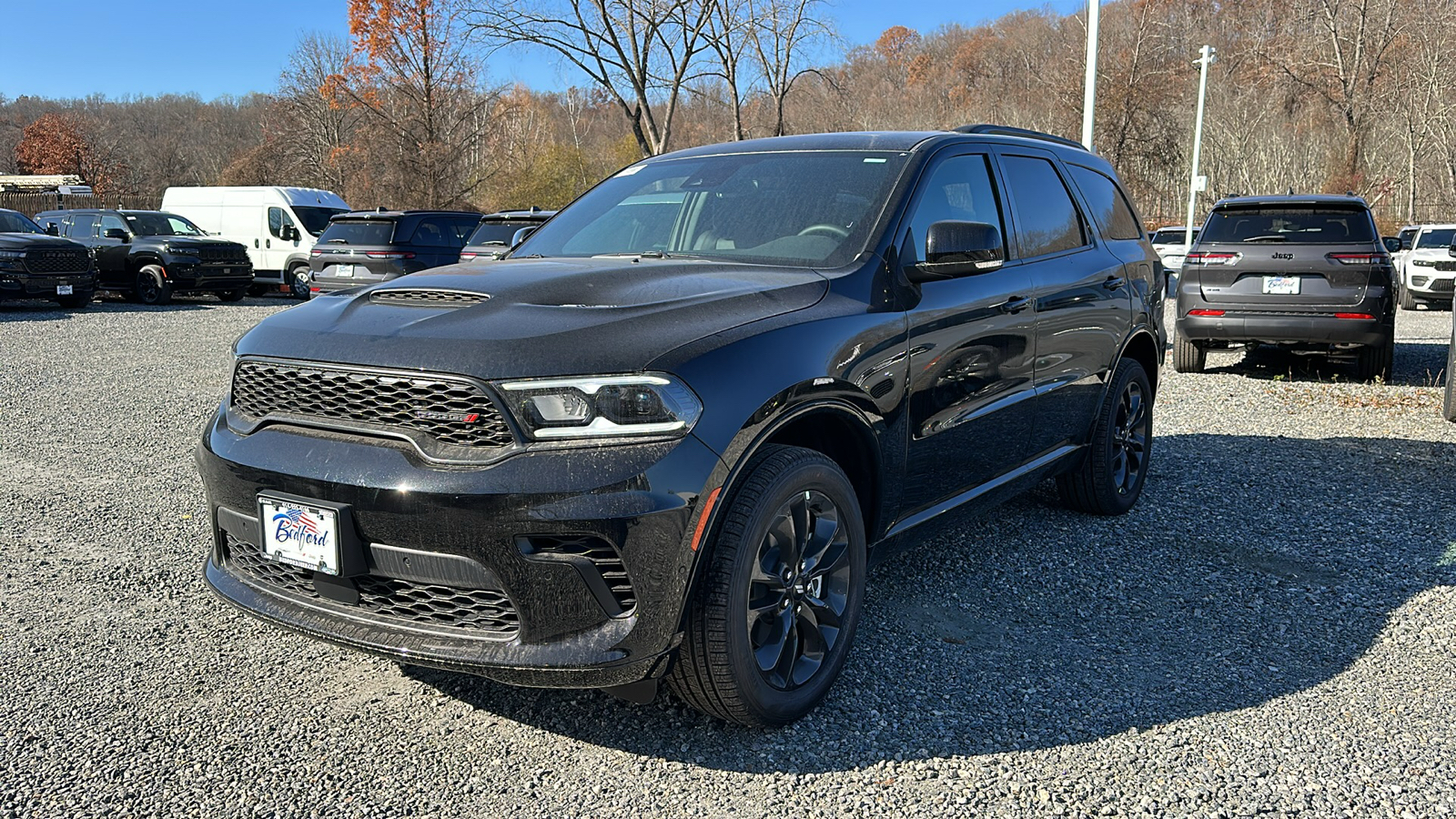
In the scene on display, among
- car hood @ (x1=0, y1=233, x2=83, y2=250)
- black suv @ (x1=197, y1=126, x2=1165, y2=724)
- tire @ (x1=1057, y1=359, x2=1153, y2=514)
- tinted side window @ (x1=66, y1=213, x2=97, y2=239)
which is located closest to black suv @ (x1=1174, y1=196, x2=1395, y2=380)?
tire @ (x1=1057, y1=359, x2=1153, y2=514)

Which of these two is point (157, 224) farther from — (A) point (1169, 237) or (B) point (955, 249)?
(A) point (1169, 237)

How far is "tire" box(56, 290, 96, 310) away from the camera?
18.2 meters

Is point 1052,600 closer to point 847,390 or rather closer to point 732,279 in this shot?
point 847,390

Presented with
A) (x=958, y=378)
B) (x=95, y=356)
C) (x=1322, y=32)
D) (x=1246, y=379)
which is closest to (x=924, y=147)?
(x=958, y=378)

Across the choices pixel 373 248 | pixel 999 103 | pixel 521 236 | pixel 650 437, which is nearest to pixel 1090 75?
pixel 373 248

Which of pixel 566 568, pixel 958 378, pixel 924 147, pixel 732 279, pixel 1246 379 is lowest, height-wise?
pixel 1246 379

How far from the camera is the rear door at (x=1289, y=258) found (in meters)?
9.82

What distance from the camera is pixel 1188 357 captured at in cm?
1114

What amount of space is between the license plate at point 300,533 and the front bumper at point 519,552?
0.05m

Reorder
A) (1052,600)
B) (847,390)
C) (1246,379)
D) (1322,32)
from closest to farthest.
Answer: (847,390)
(1052,600)
(1246,379)
(1322,32)

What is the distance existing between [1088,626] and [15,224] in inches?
808

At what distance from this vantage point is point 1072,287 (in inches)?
185

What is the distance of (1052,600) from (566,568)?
2407 millimetres

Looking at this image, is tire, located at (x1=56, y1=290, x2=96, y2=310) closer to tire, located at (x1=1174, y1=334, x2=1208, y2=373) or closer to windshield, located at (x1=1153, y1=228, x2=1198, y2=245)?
tire, located at (x1=1174, y1=334, x2=1208, y2=373)
